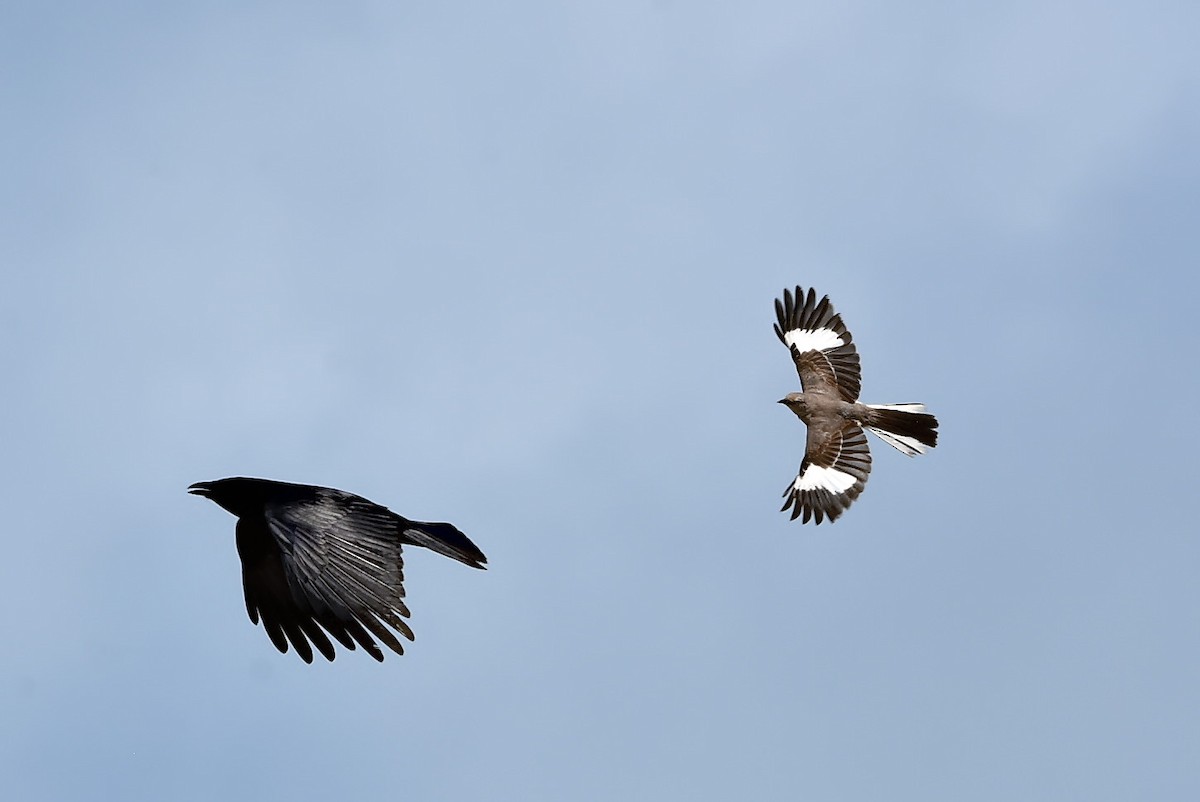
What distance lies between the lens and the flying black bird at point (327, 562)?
12.8m

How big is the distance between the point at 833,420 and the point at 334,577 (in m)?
9.85

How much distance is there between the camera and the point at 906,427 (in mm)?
20531

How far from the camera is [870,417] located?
68.3 ft

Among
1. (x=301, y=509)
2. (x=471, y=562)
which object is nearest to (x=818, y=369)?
(x=471, y=562)

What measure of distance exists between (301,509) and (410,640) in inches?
70.5

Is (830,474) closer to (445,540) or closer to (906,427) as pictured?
(906,427)

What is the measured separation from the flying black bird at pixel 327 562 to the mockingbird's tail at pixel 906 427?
7.96 meters

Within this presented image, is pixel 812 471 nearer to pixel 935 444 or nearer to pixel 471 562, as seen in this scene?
pixel 935 444

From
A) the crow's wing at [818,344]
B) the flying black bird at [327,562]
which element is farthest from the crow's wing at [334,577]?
the crow's wing at [818,344]

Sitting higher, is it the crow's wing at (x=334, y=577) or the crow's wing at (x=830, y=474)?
the crow's wing at (x=830, y=474)

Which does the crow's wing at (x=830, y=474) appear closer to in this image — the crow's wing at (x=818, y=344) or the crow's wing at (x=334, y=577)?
the crow's wing at (x=818, y=344)

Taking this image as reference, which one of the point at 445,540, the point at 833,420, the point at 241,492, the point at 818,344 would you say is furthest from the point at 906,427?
the point at 241,492

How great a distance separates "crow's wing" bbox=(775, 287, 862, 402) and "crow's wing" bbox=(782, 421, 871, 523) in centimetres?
131

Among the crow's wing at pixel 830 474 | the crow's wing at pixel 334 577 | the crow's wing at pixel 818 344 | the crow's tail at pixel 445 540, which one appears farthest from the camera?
the crow's wing at pixel 818 344
